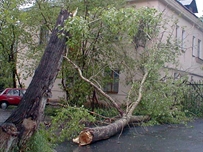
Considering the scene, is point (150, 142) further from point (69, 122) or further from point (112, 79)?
point (112, 79)

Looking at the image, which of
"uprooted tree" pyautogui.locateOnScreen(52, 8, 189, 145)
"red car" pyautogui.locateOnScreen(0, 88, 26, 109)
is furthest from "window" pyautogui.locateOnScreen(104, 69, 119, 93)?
"red car" pyautogui.locateOnScreen(0, 88, 26, 109)

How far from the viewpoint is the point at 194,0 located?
1981 cm

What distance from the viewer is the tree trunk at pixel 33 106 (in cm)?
472

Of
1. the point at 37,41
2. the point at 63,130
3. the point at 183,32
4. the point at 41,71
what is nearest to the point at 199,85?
the point at 183,32

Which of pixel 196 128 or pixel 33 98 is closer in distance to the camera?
pixel 33 98

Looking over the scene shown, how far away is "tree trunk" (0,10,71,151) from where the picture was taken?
4719 mm

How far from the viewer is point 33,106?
5227mm

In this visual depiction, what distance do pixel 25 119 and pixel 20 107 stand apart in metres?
0.26

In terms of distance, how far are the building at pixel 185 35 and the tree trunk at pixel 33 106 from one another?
816 cm

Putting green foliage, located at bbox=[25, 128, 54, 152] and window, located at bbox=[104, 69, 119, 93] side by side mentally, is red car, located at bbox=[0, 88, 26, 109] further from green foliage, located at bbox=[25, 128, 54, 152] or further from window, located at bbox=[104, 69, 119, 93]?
green foliage, located at bbox=[25, 128, 54, 152]

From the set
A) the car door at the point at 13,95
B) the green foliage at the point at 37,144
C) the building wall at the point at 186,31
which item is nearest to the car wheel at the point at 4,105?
the car door at the point at 13,95

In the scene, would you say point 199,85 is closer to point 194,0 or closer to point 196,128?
point 196,128

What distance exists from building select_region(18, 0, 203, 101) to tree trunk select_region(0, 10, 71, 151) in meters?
8.16

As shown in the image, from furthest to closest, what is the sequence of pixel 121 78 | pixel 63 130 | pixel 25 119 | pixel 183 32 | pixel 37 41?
pixel 183 32 → pixel 37 41 → pixel 121 78 → pixel 63 130 → pixel 25 119
